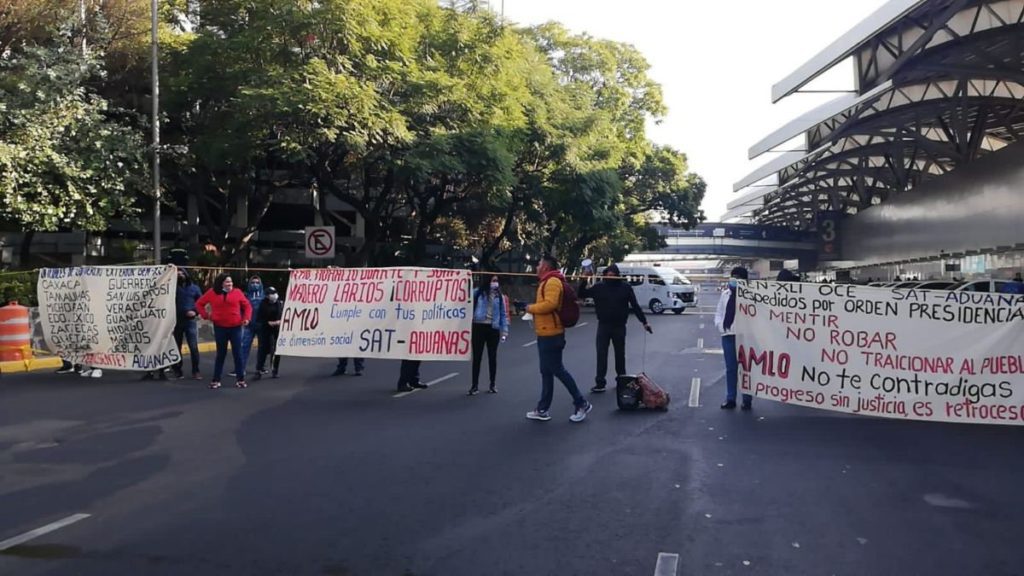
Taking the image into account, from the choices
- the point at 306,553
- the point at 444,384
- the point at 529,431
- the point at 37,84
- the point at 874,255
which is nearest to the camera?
the point at 306,553

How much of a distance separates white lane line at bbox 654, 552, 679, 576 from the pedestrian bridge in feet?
267

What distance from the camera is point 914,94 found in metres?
30.8

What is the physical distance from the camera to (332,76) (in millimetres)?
19719

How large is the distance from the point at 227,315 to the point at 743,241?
8498 centimetres

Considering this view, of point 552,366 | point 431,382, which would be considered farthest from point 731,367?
point 431,382

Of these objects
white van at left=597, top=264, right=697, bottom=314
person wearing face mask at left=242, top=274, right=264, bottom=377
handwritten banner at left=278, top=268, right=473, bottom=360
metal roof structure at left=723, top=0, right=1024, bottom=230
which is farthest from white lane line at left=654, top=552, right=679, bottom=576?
white van at left=597, top=264, right=697, bottom=314

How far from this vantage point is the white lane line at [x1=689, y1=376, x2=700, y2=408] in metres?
10.6

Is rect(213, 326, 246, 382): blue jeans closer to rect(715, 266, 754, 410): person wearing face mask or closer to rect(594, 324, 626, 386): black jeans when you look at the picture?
rect(594, 324, 626, 386): black jeans

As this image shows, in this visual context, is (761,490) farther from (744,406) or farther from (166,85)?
(166,85)

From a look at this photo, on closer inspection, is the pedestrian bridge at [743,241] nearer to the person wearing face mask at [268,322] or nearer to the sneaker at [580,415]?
the person wearing face mask at [268,322]

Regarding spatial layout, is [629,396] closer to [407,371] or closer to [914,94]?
[407,371]

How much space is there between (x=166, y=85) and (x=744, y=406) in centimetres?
1931

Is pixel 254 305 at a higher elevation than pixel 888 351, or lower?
higher

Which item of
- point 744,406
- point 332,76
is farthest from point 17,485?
point 332,76
